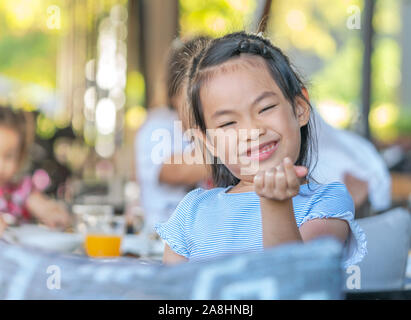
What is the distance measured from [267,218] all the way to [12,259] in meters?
0.34

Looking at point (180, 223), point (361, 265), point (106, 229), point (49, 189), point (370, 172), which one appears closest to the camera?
point (180, 223)

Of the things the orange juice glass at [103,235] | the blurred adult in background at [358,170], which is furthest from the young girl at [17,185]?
the blurred adult in background at [358,170]

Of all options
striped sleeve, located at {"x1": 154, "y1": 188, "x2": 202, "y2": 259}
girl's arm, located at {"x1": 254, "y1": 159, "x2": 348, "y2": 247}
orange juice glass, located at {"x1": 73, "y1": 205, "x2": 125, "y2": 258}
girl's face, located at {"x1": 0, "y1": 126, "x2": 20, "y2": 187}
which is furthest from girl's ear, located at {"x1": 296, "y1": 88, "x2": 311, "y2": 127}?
girl's face, located at {"x1": 0, "y1": 126, "x2": 20, "y2": 187}

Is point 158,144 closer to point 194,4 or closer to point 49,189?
point 49,189

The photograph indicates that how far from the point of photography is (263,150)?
3.75 ft

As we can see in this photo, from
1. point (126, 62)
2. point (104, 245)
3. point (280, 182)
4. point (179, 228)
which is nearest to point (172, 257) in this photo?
point (179, 228)

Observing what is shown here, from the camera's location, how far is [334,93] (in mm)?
14008

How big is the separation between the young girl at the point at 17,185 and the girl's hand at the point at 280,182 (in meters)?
2.11

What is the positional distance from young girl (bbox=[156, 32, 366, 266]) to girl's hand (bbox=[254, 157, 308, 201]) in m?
0.24

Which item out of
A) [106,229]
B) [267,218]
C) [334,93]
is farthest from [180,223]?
[334,93]

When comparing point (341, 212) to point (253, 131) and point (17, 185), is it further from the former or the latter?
point (17, 185)

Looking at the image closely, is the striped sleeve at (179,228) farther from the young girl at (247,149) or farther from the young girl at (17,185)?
the young girl at (17,185)

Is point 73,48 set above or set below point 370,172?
above

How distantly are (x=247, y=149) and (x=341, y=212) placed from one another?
19 centimetres
